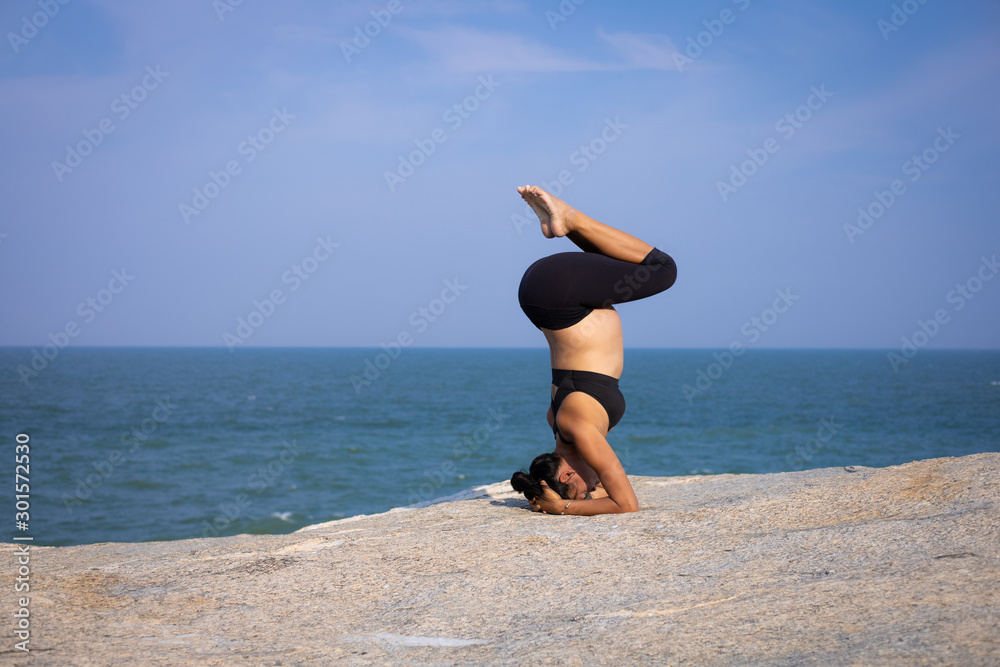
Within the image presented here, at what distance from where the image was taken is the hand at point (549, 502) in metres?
4.82

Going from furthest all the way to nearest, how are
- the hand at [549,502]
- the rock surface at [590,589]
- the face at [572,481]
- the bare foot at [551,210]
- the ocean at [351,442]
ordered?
the ocean at [351,442]
the face at [572,481]
the hand at [549,502]
the bare foot at [551,210]
the rock surface at [590,589]

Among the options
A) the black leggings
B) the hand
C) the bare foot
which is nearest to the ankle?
the bare foot

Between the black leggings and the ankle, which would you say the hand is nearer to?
the black leggings

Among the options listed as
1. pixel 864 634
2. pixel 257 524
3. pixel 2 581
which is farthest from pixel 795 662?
pixel 257 524

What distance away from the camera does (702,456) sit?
26.8 metres

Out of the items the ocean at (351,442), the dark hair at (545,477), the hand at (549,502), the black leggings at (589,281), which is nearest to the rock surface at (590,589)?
the hand at (549,502)

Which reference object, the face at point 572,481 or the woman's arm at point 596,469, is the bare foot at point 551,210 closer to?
the woman's arm at point 596,469

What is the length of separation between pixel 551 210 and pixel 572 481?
190 centimetres

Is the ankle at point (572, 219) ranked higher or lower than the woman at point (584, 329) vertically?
higher

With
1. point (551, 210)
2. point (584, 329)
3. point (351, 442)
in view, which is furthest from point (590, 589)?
point (351, 442)

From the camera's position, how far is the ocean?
60.6 feet

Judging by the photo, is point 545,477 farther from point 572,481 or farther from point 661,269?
point 661,269

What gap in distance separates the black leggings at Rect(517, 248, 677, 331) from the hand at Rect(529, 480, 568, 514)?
1.23 metres

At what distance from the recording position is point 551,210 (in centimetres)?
464
